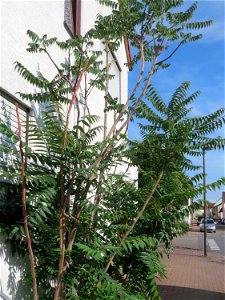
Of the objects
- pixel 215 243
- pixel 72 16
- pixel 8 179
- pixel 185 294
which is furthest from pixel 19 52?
pixel 215 243

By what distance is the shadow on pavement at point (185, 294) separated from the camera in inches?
428

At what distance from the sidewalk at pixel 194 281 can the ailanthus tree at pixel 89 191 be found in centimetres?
249

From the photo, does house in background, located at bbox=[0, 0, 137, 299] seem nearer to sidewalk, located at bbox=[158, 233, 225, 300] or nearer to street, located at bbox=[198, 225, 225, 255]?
sidewalk, located at bbox=[158, 233, 225, 300]

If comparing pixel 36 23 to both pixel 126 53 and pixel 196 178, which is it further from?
pixel 126 53

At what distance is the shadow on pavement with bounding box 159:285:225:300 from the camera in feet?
35.6

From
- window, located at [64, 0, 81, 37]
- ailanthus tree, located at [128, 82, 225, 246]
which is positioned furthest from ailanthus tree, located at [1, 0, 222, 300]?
window, located at [64, 0, 81, 37]

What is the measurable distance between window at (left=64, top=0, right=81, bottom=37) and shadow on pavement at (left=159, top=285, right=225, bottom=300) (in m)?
6.49

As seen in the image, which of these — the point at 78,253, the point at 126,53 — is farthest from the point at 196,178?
the point at 126,53

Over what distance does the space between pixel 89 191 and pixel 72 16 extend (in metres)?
3.95

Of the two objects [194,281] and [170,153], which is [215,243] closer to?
Result: [194,281]

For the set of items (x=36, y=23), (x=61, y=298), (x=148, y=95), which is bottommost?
(x=61, y=298)

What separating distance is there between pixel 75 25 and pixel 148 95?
9.71ft

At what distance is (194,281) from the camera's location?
13961 millimetres

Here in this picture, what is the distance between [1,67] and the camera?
16.1ft
